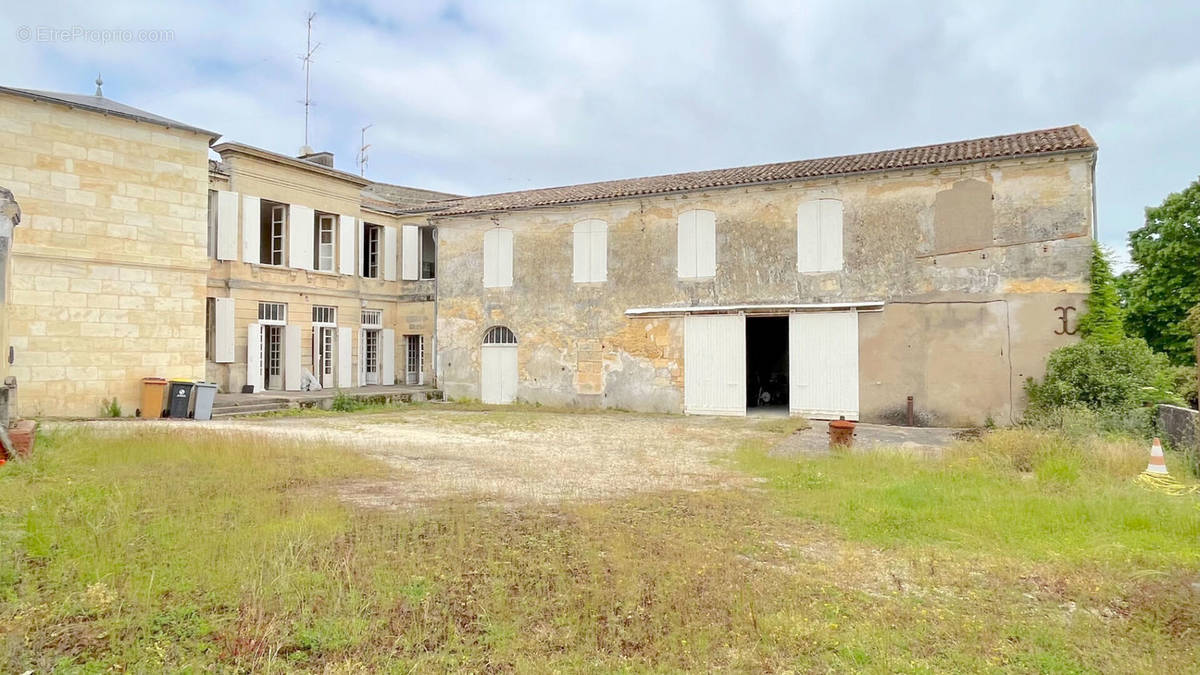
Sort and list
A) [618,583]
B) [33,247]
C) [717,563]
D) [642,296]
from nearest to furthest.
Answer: [618,583], [717,563], [33,247], [642,296]

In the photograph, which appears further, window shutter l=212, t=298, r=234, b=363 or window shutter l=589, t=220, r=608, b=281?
window shutter l=589, t=220, r=608, b=281

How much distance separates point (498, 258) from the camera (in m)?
17.9

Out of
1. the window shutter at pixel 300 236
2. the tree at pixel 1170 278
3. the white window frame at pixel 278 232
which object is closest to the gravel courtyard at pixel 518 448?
the window shutter at pixel 300 236

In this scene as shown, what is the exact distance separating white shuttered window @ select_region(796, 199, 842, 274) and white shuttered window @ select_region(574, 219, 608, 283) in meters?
4.50

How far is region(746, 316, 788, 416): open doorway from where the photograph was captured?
1986 centimetres

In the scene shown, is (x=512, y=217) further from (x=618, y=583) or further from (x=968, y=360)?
(x=618, y=583)

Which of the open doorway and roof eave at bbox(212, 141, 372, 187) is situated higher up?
roof eave at bbox(212, 141, 372, 187)

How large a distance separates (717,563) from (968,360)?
10.9 meters

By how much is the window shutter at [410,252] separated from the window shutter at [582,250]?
616 cm

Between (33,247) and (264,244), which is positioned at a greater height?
(264,244)

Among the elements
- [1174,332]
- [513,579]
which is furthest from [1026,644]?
[1174,332]

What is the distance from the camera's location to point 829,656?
10.8 feet

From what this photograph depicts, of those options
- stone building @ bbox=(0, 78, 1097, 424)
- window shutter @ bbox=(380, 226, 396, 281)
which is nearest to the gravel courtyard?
stone building @ bbox=(0, 78, 1097, 424)

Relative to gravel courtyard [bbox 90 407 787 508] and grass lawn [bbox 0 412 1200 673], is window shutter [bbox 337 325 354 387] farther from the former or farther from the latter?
grass lawn [bbox 0 412 1200 673]
